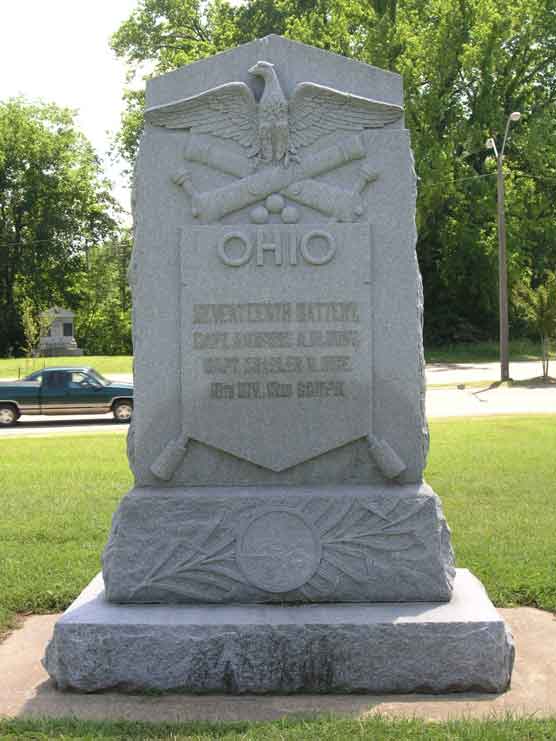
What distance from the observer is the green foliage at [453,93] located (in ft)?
112

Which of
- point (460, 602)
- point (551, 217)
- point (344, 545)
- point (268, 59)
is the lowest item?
point (460, 602)

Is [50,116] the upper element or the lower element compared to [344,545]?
upper

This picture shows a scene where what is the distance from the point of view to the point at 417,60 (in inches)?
1374

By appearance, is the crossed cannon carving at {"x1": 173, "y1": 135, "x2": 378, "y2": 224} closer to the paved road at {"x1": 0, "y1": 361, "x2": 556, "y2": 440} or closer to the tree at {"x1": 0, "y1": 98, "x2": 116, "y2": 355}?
the paved road at {"x1": 0, "y1": 361, "x2": 556, "y2": 440}

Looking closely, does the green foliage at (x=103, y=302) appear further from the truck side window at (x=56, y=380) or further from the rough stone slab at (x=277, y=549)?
the rough stone slab at (x=277, y=549)

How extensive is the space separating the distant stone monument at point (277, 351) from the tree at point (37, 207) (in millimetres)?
44946

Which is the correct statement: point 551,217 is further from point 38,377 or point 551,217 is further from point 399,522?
point 399,522

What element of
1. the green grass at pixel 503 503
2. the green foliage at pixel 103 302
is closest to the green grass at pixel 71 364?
the green foliage at pixel 103 302

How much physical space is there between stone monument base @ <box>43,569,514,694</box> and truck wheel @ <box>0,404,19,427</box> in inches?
574

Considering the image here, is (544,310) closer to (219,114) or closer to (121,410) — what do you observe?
(121,410)

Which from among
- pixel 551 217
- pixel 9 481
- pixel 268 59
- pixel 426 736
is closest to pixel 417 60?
pixel 551 217

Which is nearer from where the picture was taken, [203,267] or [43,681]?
[43,681]

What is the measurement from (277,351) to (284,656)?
156 centimetres

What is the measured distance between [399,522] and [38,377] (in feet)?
50.2
